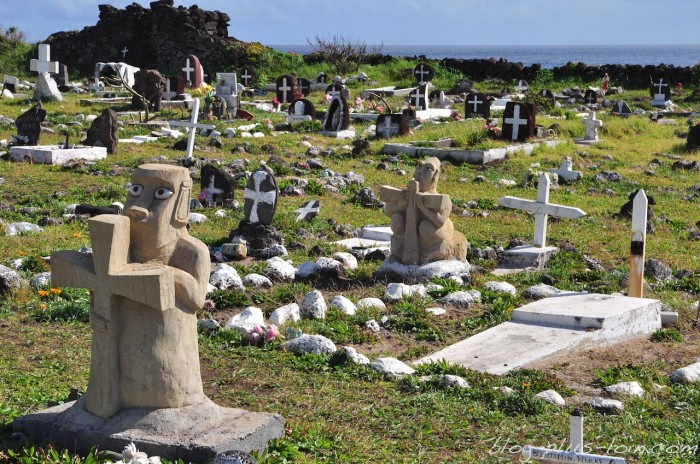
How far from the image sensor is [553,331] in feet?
34.4

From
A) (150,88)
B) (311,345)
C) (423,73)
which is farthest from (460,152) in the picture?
(423,73)

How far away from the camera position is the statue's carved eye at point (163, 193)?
6727mm

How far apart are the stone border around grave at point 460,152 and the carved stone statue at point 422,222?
1012 cm

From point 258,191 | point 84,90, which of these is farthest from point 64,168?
point 84,90

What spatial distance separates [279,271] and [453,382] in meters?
4.21

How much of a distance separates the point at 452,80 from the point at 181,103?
16708 millimetres

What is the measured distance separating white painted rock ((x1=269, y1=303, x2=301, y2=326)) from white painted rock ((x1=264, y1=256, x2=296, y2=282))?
1536mm

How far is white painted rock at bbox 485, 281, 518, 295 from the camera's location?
1223cm

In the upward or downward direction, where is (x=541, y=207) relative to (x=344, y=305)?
upward

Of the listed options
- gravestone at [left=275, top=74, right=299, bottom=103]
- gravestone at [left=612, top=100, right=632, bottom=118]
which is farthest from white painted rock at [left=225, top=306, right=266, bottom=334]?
gravestone at [left=612, top=100, right=632, bottom=118]

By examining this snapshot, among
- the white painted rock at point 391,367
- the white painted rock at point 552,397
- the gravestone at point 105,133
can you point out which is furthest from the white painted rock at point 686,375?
the gravestone at point 105,133

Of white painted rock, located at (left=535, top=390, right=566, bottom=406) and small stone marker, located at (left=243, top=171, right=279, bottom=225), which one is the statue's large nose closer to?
white painted rock, located at (left=535, top=390, right=566, bottom=406)

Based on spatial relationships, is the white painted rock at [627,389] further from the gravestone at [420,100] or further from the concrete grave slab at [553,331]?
the gravestone at [420,100]

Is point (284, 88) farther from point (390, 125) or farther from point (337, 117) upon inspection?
point (390, 125)
